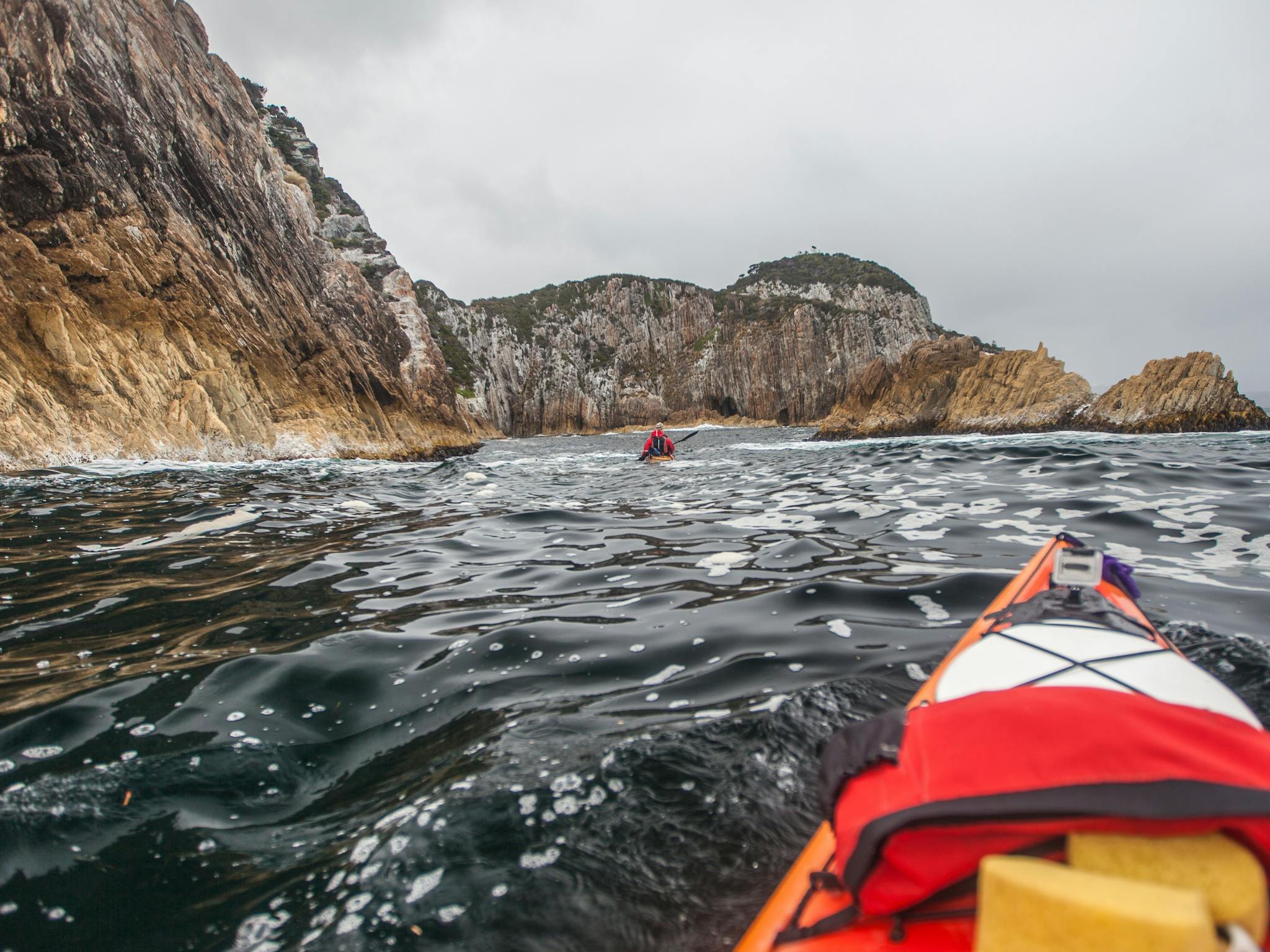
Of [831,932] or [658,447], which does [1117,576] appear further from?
[658,447]

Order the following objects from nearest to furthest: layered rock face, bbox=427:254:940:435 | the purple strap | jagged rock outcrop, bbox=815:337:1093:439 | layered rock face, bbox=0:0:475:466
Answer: the purple strap
layered rock face, bbox=0:0:475:466
jagged rock outcrop, bbox=815:337:1093:439
layered rock face, bbox=427:254:940:435

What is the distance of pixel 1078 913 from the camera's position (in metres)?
0.93

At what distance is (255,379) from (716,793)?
20.8 m

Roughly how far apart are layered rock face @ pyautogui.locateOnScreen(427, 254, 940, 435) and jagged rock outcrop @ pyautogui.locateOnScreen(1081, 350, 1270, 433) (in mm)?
52331

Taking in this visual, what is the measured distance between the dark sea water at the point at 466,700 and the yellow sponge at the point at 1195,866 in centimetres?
99

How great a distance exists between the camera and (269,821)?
208cm

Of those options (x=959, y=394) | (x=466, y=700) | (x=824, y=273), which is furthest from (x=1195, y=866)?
(x=824, y=273)

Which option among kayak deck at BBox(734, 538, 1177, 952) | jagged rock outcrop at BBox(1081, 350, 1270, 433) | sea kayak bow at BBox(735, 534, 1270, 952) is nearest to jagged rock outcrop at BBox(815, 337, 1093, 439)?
jagged rock outcrop at BBox(1081, 350, 1270, 433)

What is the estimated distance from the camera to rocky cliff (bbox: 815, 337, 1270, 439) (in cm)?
2138

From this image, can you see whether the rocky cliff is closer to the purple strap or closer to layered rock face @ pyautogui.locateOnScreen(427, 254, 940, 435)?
the purple strap

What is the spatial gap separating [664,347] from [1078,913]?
98.3m

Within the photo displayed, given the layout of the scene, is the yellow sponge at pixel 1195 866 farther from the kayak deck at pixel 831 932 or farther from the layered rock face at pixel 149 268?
the layered rock face at pixel 149 268

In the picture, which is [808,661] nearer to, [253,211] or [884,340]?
[253,211]

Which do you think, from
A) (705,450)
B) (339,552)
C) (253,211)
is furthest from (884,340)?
(339,552)
